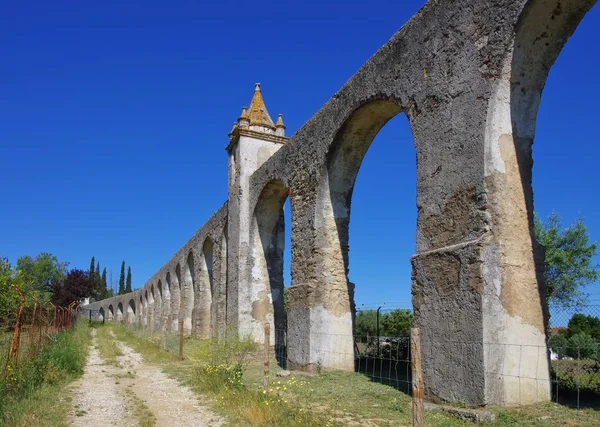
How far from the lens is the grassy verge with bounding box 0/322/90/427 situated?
5.77 meters

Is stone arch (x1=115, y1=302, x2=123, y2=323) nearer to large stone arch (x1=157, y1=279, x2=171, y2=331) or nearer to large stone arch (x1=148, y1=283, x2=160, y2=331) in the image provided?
large stone arch (x1=148, y1=283, x2=160, y2=331)

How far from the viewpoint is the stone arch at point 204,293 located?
20.9m

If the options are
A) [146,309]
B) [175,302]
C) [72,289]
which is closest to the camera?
[175,302]

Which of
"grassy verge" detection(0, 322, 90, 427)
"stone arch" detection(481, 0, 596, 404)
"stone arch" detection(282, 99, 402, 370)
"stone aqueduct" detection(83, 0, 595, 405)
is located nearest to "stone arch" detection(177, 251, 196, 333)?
"grassy verge" detection(0, 322, 90, 427)

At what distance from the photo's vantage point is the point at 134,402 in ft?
24.5

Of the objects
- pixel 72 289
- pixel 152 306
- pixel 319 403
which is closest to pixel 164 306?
pixel 152 306

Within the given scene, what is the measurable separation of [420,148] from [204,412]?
469 cm

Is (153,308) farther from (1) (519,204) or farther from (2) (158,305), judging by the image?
(1) (519,204)

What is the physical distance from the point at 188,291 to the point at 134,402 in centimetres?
1812

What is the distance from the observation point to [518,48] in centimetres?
618

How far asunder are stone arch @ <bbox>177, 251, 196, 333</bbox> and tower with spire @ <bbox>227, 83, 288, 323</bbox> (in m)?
9.65

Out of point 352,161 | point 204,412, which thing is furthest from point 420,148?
point 204,412

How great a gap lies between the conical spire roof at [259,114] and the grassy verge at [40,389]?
8747 millimetres

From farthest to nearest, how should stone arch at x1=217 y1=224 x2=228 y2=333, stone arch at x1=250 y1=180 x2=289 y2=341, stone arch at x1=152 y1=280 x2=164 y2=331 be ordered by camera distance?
stone arch at x1=152 y1=280 x2=164 y2=331
stone arch at x1=217 y1=224 x2=228 y2=333
stone arch at x1=250 y1=180 x2=289 y2=341
